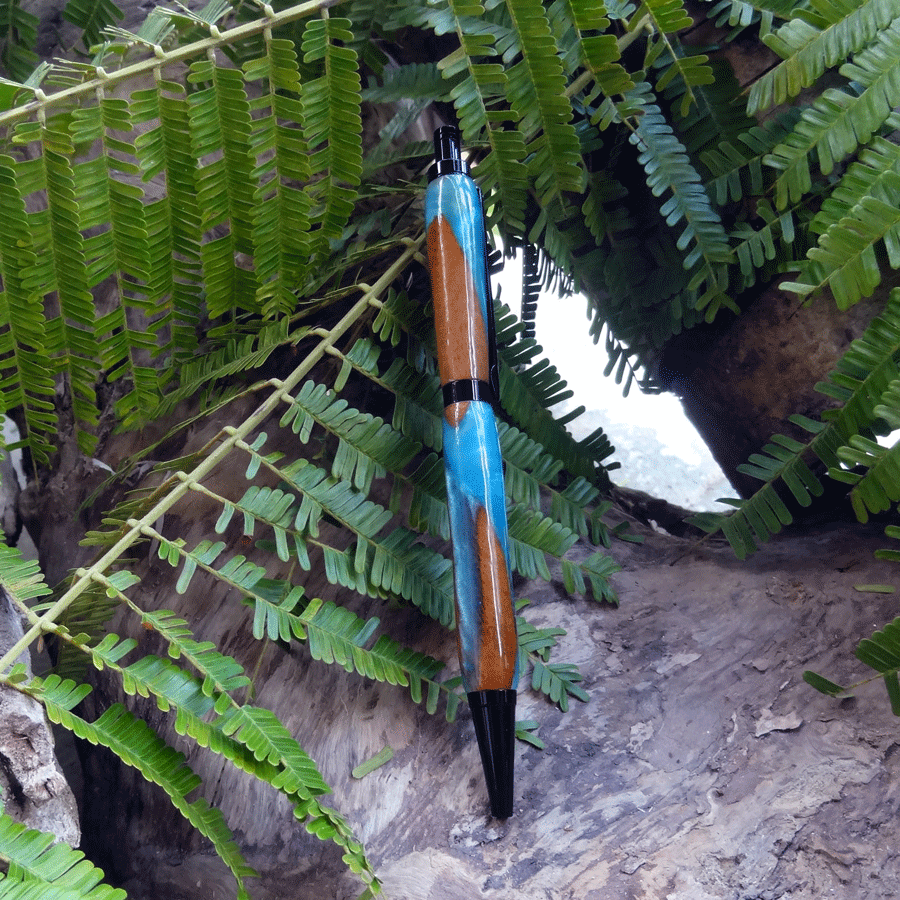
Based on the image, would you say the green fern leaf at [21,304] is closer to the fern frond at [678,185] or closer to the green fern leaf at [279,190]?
the green fern leaf at [279,190]

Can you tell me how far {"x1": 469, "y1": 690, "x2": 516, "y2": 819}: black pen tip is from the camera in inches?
31.9

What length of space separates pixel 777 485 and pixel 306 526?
725 millimetres

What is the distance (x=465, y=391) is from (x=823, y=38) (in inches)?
19.9

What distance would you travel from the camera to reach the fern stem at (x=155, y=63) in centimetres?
83

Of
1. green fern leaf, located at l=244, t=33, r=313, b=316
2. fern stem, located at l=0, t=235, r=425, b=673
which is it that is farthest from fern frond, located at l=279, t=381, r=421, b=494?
green fern leaf, located at l=244, t=33, r=313, b=316

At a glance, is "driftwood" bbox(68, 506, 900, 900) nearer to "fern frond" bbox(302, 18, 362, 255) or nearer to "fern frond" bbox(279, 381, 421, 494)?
"fern frond" bbox(279, 381, 421, 494)

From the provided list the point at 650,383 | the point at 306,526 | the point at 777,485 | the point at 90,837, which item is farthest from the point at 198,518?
the point at 777,485

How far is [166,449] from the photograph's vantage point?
4.02ft

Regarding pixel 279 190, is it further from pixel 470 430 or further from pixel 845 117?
pixel 845 117

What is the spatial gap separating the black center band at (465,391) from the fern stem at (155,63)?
42 centimetres

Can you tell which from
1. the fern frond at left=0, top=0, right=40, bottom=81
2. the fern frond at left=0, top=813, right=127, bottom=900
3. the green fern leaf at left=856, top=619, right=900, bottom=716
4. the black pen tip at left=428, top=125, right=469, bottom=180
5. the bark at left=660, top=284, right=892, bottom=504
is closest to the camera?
the fern frond at left=0, top=813, right=127, bottom=900

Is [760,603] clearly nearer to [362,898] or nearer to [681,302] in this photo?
[681,302]

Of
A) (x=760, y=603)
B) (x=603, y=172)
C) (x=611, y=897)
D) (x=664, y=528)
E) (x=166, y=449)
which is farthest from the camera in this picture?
(x=664, y=528)

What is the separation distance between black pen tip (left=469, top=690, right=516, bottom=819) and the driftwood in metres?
0.06
